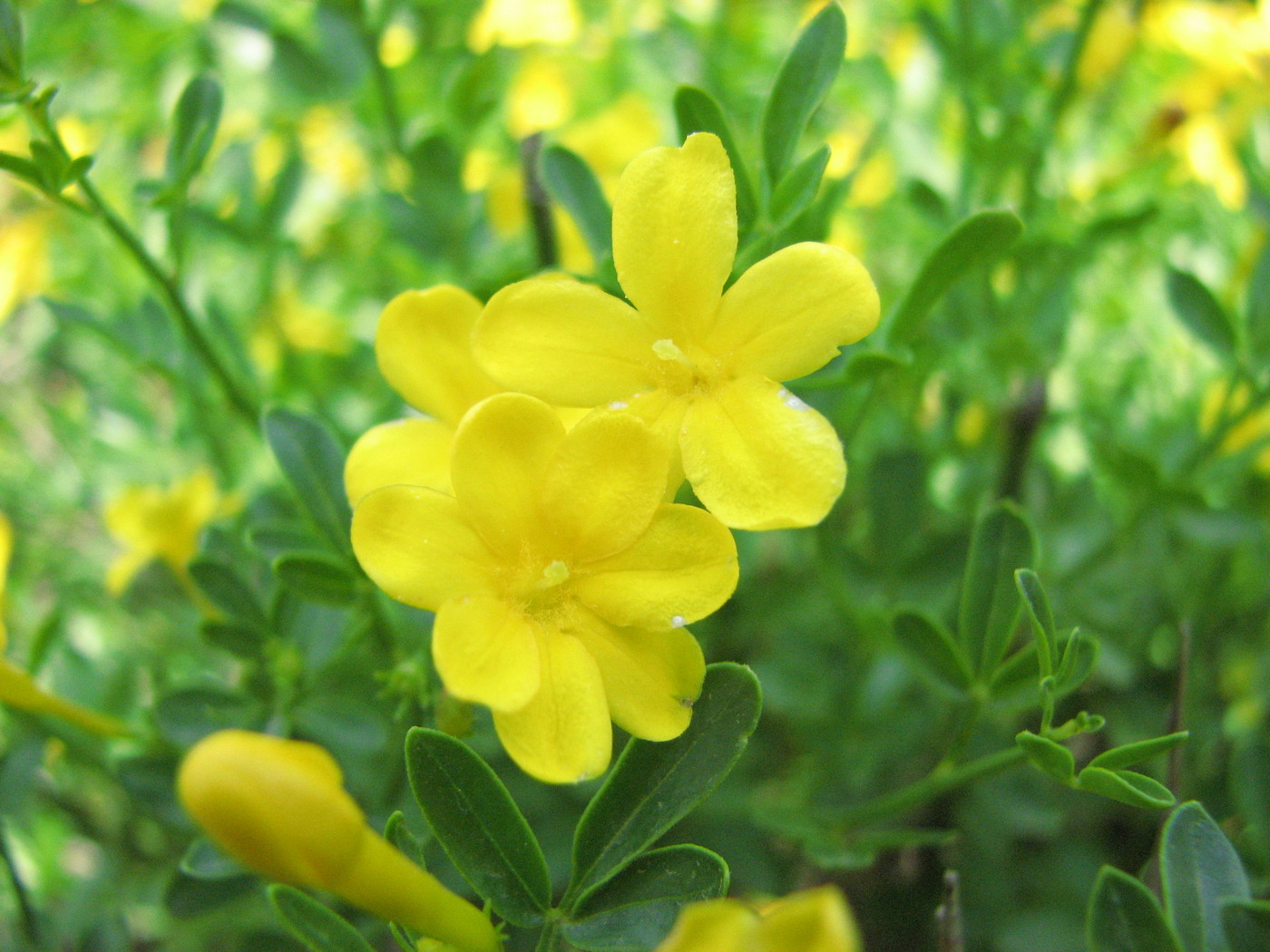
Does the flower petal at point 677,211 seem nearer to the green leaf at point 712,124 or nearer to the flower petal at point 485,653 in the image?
the green leaf at point 712,124

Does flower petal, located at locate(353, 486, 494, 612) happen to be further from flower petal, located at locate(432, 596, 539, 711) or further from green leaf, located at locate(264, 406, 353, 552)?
green leaf, located at locate(264, 406, 353, 552)

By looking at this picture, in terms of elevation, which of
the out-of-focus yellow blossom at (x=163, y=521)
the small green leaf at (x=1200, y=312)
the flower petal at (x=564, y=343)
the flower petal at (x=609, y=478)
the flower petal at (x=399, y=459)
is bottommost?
the out-of-focus yellow blossom at (x=163, y=521)

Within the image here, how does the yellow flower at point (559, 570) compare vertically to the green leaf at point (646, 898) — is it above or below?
above

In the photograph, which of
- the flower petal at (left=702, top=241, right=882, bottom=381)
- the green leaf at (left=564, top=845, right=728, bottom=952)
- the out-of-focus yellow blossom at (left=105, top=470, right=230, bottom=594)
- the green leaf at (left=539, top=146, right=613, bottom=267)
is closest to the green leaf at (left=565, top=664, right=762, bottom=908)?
the green leaf at (left=564, top=845, right=728, bottom=952)

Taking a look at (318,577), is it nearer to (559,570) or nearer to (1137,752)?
(559,570)

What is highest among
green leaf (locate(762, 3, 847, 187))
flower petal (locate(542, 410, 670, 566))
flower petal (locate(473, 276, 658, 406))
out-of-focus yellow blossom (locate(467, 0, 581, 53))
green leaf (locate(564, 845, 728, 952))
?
green leaf (locate(762, 3, 847, 187))

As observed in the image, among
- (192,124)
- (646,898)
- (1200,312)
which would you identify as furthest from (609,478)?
(1200,312)

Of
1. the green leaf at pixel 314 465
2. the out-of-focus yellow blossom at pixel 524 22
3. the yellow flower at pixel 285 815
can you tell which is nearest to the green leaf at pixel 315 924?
the yellow flower at pixel 285 815
